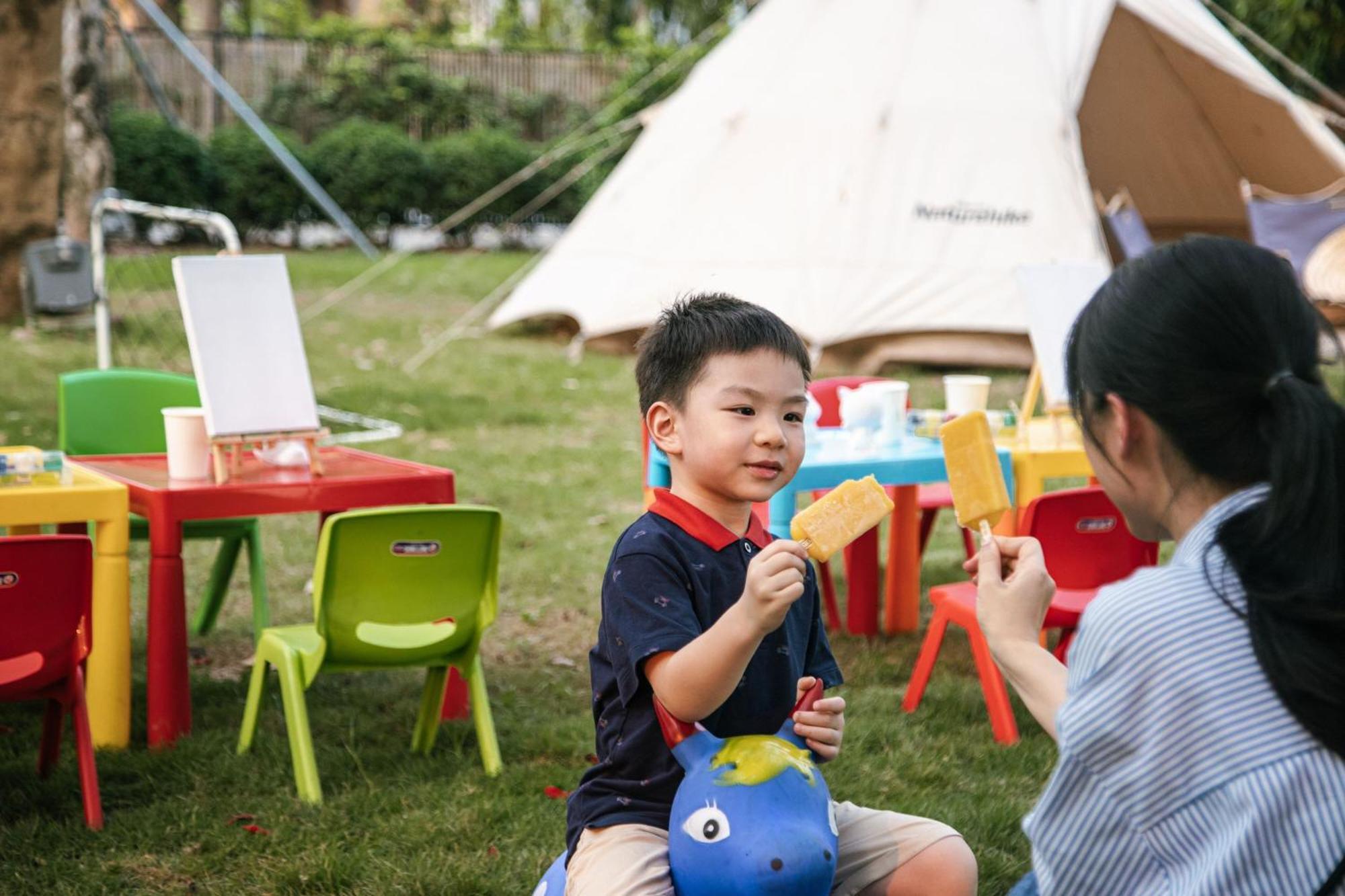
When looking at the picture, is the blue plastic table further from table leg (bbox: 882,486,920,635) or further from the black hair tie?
the black hair tie

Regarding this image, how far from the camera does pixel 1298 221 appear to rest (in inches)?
472

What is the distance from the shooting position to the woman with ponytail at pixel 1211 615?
164 centimetres

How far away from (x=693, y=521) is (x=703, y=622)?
0.18 meters

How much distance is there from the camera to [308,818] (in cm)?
391

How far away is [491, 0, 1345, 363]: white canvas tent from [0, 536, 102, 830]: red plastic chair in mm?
7539

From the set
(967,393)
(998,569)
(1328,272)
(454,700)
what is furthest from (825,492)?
(1328,272)

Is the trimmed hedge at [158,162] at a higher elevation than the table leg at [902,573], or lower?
higher

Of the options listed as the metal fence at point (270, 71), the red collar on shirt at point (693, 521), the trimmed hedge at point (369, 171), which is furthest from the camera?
the metal fence at point (270, 71)

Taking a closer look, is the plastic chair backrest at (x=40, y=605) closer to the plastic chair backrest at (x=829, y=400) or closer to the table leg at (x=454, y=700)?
the table leg at (x=454, y=700)

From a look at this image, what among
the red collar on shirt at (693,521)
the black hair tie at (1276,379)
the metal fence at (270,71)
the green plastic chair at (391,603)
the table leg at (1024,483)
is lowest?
the green plastic chair at (391,603)

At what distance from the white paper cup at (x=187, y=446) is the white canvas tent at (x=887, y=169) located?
670 centimetres

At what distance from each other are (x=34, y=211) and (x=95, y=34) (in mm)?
3523

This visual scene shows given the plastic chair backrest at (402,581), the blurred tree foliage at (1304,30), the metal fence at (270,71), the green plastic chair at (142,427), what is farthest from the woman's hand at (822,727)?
the metal fence at (270,71)

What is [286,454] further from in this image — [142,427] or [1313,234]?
[1313,234]
